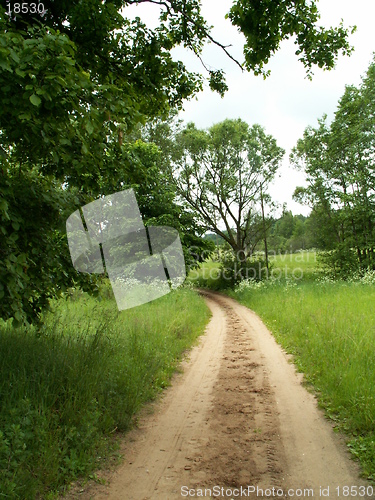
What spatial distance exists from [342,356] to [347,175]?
17.0 meters

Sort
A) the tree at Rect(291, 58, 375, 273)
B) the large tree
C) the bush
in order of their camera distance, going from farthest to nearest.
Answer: the bush, the tree at Rect(291, 58, 375, 273), the large tree

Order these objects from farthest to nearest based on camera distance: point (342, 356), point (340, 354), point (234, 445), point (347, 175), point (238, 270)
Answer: point (238, 270) < point (347, 175) < point (340, 354) < point (342, 356) < point (234, 445)

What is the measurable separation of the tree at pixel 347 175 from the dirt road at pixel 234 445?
16.1 meters

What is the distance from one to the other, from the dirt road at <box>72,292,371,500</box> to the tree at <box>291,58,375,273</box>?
632 inches

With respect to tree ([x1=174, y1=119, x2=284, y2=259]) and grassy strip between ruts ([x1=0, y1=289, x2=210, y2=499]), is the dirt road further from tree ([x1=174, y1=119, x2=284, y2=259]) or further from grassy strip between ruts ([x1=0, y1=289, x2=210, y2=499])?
tree ([x1=174, y1=119, x2=284, y2=259])

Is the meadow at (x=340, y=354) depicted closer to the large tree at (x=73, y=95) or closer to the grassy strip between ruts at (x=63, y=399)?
the grassy strip between ruts at (x=63, y=399)

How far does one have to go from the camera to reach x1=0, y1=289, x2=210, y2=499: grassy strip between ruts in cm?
327

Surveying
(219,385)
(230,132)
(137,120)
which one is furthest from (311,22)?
(230,132)

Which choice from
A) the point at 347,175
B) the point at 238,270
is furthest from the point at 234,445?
the point at 238,270

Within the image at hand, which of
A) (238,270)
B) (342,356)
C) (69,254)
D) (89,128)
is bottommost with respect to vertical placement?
(342,356)

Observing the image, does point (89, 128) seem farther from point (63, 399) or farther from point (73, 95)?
point (63, 399)

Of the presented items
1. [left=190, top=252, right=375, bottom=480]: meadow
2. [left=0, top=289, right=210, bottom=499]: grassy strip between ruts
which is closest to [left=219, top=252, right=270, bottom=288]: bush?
[left=190, top=252, right=375, bottom=480]: meadow

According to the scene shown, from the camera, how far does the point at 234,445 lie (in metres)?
4.07

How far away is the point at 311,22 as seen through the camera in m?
6.32
